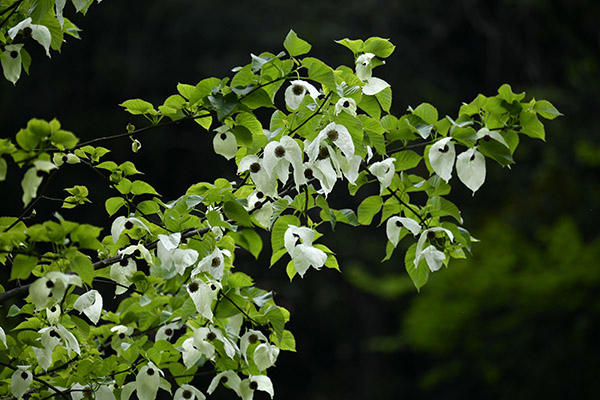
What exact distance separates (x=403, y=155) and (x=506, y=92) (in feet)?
0.65

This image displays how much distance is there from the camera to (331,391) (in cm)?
747

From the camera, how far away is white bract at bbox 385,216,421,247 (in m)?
1.21

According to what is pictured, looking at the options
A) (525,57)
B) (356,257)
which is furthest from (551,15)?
(356,257)

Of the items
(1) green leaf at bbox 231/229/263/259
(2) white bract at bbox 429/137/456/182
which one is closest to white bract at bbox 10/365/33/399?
(1) green leaf at bbox 231/229/263/259

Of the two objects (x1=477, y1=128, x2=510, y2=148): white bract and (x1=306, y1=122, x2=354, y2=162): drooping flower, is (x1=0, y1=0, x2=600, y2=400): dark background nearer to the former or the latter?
(x1=477, y1=128, x2=510, y2=148): white bract

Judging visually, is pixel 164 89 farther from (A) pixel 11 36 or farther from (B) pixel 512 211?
(A) pixel 11 36

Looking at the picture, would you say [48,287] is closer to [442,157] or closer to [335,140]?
[335,140]

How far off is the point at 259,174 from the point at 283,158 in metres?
0.06

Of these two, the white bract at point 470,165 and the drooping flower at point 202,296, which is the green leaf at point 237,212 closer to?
the drooping flower at point 202,296

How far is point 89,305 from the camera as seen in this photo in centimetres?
114

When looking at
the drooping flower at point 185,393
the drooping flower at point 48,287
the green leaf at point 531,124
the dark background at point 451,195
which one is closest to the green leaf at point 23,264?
the drooping flower at point 48,287

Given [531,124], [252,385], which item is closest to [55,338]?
[252,385]

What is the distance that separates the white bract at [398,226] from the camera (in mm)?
1205

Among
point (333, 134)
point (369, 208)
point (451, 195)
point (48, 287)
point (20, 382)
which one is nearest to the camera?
point (48, 287)
